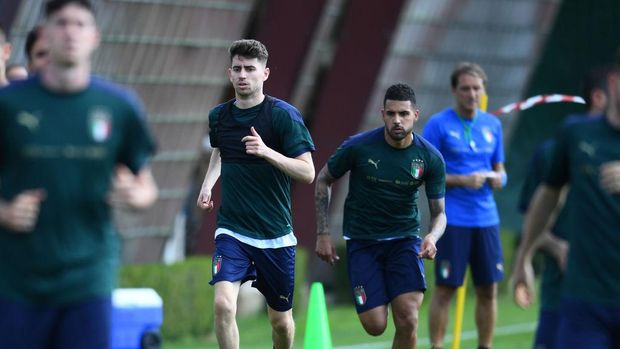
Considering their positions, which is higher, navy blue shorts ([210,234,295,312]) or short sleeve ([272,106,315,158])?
short sleeve ([272,106,315,158])

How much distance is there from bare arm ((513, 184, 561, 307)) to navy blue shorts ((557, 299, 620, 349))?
482mm

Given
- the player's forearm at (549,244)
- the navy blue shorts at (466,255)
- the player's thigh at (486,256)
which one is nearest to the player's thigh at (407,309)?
the navy blue shorts at (466,255)

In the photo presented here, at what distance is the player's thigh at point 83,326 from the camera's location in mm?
7281

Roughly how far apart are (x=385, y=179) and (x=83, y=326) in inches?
179

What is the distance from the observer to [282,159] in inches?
423

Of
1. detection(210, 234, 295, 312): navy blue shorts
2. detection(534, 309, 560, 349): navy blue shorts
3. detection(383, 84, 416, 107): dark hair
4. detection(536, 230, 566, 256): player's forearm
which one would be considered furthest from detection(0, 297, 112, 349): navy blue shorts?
detection(383, 84, 416, 107): dark hair

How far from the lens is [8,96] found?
731 cm

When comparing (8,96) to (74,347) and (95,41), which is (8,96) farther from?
(74,347)

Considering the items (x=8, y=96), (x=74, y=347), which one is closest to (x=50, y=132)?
(x=8, y=96)

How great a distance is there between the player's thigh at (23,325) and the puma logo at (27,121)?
776 mm

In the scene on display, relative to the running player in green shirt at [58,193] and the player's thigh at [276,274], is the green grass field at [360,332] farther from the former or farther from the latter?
the running player in green shirt at [58,193]

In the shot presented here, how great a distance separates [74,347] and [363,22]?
16218mm

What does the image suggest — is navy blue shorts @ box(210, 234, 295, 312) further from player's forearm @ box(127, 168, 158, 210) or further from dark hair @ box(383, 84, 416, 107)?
player's forearm @ box(127, 168, 158, 210)

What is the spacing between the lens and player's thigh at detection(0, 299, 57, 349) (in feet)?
23.7
